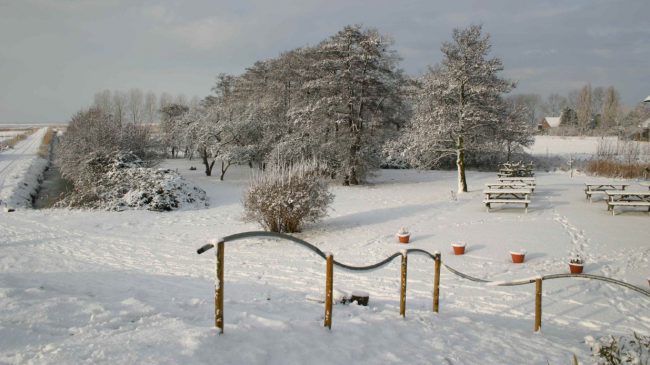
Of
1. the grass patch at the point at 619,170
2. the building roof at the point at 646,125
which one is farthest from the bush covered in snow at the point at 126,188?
the building roof at the point at 646,125

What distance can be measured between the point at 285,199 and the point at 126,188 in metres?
9.77

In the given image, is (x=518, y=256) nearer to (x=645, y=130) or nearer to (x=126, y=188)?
(x=126, y=188)

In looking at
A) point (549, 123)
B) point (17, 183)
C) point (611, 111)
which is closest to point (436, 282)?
point (17, 183)

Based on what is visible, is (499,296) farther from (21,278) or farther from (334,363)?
(21,278)

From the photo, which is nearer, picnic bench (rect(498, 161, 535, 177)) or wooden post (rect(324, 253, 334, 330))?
wooden post (rect(324, 253, 334, 330))

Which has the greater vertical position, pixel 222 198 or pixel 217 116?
pixel 217 116

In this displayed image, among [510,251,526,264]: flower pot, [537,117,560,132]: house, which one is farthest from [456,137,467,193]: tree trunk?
[537,117,560,132]: house

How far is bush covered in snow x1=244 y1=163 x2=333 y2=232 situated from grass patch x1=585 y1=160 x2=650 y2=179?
72.1ft

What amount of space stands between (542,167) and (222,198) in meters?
30.8

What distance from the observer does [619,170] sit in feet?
83.7

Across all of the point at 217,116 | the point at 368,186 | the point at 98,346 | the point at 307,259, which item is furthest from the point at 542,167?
the point at 98,346

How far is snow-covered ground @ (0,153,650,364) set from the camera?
12.0ft

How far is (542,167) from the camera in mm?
37531

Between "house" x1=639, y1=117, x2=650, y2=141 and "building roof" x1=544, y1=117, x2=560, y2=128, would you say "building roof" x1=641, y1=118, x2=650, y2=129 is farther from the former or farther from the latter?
"building roof" x1=544, y1=117, x2=560, y2=128
